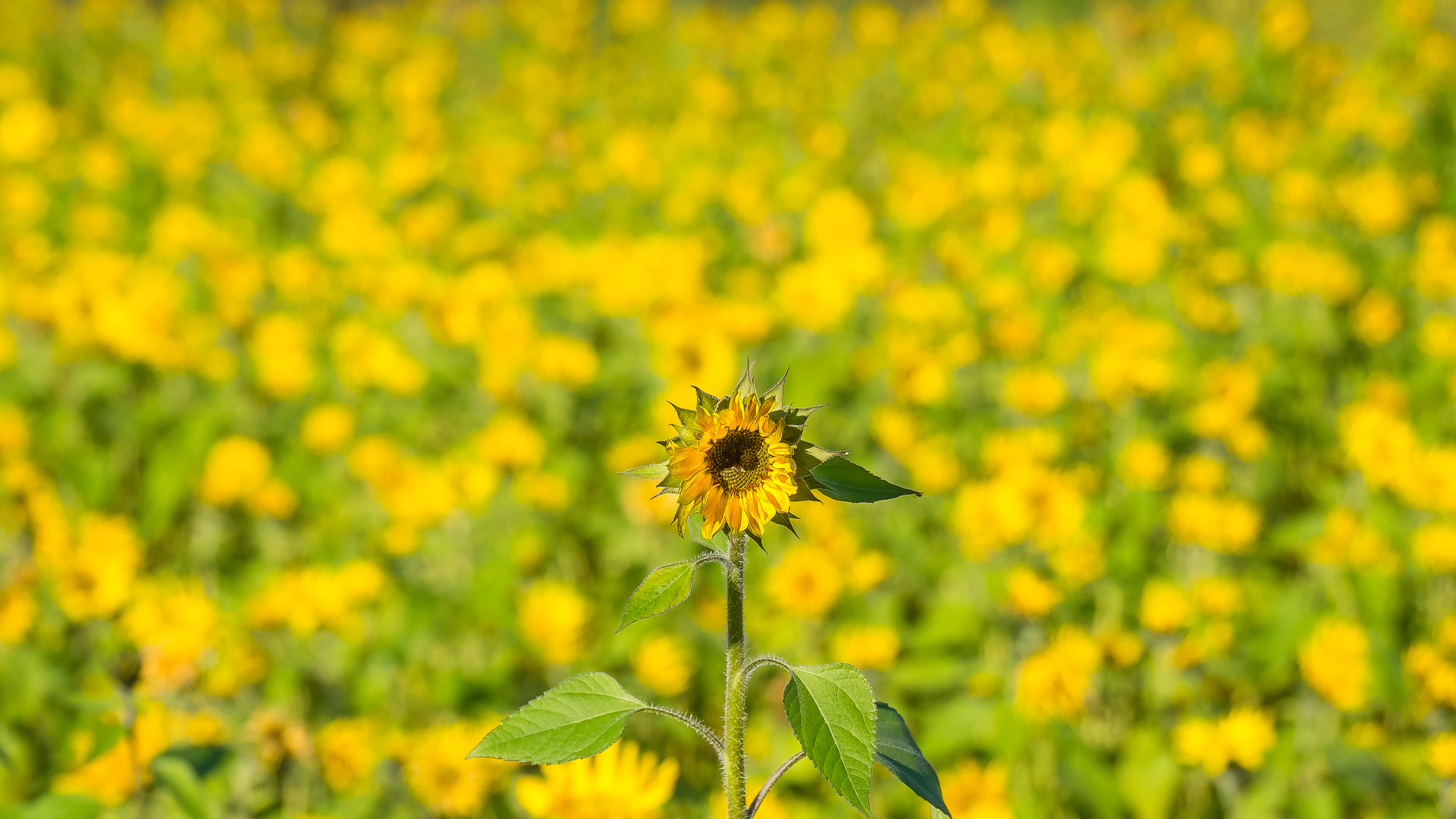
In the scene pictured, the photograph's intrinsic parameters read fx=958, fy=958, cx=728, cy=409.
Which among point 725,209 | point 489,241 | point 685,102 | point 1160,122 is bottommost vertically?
point 489,241

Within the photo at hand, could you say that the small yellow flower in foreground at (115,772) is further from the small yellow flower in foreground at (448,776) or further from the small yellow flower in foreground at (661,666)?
the small yellow flower in foreground at (661,666)

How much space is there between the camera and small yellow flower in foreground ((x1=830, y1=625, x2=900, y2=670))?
181cm

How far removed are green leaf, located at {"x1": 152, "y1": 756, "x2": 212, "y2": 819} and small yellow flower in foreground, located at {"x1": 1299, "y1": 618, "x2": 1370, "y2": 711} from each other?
177 cm

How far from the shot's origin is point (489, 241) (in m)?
3.41

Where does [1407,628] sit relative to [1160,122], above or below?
below

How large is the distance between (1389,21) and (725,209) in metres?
3.23

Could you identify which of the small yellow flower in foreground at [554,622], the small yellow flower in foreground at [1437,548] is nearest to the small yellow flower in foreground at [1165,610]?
the small yellow flower in foreground at [1437,548]

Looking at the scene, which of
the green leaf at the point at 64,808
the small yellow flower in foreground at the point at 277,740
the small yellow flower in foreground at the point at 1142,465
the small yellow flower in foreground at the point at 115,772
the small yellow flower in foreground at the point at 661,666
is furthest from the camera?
the small yellow flower in foreground at the point at 1142,465

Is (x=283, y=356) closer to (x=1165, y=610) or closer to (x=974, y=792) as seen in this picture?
(x=974, y=792)

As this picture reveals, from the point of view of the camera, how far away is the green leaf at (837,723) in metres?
0.62

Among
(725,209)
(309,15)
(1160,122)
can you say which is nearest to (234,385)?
(725,209)

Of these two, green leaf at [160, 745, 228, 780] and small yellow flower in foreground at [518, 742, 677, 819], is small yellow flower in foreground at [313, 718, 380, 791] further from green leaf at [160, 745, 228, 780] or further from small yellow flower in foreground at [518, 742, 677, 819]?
small yellow flower in foreground at [518, 742, 677, 819]

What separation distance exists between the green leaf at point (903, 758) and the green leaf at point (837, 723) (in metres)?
0.02

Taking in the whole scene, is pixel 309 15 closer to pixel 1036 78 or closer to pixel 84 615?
pixel 1036 78
